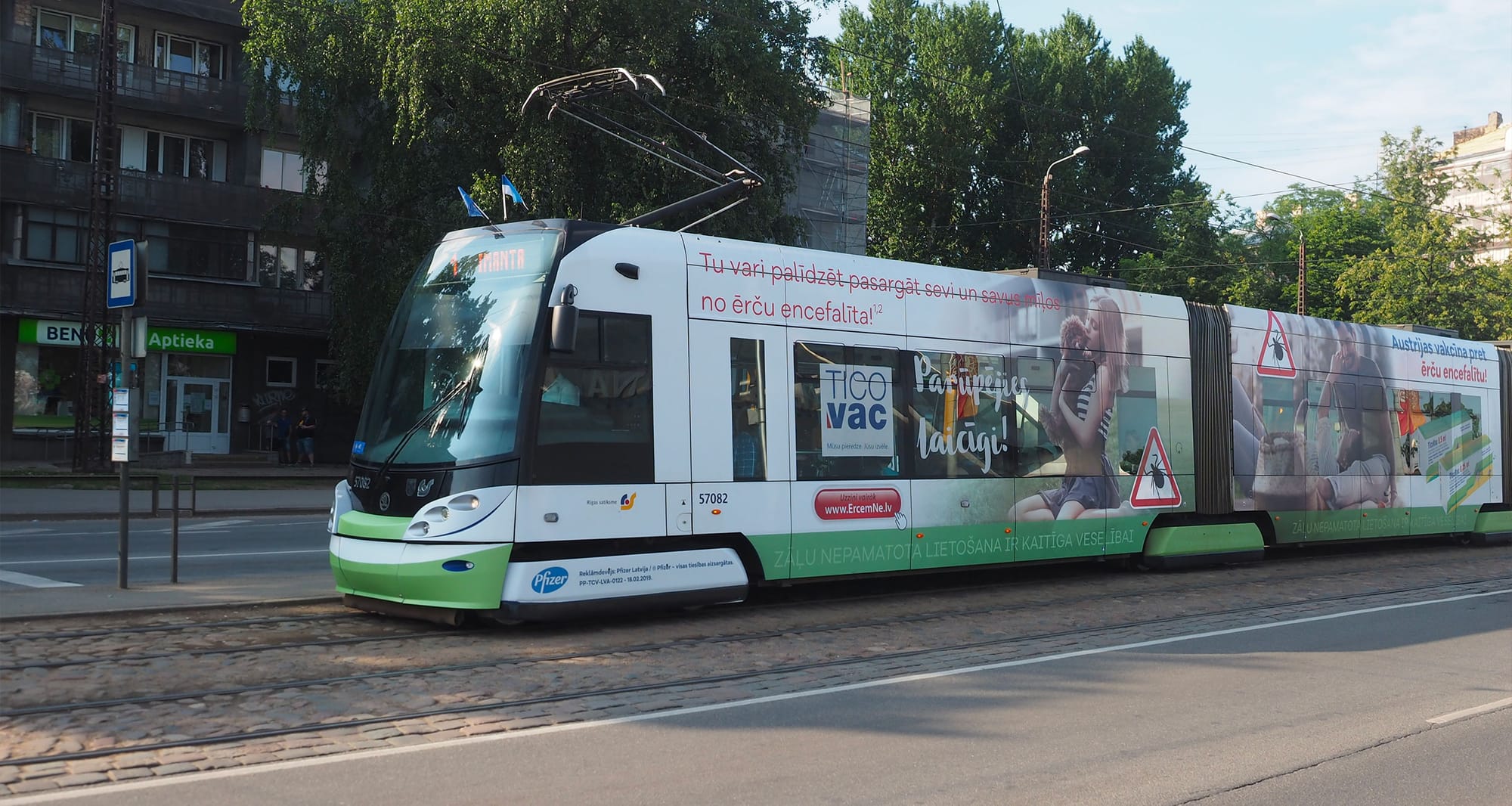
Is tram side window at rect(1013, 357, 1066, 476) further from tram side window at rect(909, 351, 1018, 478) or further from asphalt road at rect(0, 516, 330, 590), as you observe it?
asphalt road at rect(0, 516, 330, 590)

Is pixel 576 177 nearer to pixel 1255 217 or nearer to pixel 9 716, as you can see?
pixel 9 716

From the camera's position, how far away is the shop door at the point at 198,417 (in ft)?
119

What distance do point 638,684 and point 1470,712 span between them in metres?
5.15

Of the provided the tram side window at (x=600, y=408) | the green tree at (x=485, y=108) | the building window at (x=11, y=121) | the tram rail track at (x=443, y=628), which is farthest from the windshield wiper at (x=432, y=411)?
the building window at (x=11, y=121)

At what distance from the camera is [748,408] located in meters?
11.0

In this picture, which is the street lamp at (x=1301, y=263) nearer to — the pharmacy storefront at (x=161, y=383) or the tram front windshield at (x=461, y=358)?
the tram front windshield at (x=461, y=358)

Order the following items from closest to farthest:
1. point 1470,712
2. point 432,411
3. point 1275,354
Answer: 1. point 1470,712
2. point 432,411
3. point 1275,354

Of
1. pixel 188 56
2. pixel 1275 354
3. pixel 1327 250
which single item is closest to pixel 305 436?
pixel 188 56

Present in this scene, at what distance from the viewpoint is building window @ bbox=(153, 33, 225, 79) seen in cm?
3650

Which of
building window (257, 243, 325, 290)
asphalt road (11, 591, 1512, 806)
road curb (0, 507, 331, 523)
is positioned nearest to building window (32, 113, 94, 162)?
building window (257, 243, 325, 290)

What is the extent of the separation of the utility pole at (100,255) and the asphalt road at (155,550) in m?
8.75

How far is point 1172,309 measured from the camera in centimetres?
1554

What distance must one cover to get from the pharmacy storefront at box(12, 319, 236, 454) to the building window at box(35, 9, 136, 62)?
7548mm

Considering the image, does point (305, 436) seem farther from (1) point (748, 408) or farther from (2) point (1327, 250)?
(2) point (1327, 250)
